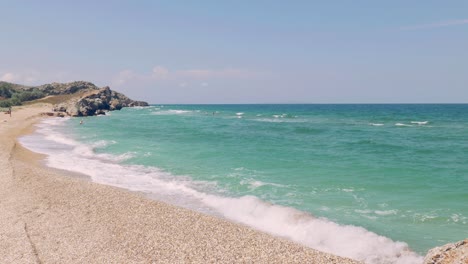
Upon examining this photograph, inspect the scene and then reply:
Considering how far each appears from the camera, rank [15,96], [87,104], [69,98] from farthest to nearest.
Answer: [69,98], [15,96], [87,104]

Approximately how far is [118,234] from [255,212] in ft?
19.9

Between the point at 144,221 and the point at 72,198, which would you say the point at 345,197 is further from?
the point at 72,198

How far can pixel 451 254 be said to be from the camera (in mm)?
5832

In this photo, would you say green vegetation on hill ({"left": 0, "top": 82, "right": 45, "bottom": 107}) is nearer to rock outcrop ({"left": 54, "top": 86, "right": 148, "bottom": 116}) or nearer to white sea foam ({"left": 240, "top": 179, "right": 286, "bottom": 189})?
rock outcrop ({"left": 54, "top": 86, "right": 148, "bottom": 116})

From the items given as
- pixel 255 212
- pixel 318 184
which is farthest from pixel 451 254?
pixel 318 184

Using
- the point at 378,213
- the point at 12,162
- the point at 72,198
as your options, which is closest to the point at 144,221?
the point at 72,198

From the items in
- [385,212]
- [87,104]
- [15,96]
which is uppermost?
[15,96]

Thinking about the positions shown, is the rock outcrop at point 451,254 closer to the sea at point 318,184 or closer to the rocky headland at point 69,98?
the sea at point 318,184

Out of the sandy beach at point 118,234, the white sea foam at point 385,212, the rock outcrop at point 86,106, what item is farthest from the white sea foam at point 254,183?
the rock outcrop at point 86,106

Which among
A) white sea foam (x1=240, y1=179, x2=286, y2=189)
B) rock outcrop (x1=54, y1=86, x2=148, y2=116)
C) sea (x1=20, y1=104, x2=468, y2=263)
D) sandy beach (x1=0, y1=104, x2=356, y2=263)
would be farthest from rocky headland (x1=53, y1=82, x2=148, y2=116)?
sandy beach (x1=0, y1=104, x2=356, y2=263)

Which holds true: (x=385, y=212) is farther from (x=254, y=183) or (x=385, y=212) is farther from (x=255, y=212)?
(x=254, y=183)

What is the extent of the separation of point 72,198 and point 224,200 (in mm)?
6834

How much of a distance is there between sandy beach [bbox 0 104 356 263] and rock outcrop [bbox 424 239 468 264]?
Result: 3372mm

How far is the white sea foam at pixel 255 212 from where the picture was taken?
1109cm
